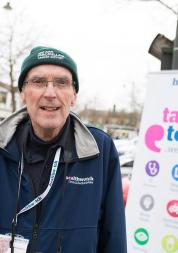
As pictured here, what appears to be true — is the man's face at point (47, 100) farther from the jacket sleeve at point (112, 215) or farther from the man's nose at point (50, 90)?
the jacket sleeve at point (112, 215)

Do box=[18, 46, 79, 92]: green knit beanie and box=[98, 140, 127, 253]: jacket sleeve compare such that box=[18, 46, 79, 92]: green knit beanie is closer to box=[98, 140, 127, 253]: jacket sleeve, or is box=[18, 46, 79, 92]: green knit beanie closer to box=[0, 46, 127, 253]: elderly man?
box=[0, 46, 127, 253]: elderly man

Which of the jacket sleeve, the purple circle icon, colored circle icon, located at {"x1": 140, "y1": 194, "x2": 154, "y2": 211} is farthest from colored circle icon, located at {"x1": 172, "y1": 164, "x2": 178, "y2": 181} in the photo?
the jacket sleeve

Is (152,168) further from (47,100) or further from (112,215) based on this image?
(47,100)

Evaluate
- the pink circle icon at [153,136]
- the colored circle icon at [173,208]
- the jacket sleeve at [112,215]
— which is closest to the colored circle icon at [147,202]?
the colored circle icon at [173,208]

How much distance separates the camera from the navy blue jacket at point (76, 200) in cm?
204

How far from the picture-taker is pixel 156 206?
428cm


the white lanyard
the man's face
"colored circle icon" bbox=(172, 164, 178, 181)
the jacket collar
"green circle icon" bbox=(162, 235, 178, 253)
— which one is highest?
the man's face

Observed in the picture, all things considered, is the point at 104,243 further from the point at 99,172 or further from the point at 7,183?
the point at 7,183

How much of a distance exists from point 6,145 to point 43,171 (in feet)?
0.75

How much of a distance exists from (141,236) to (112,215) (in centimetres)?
225

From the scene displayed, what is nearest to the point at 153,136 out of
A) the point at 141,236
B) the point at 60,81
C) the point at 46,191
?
the point at 141,236

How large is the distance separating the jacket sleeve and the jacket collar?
153mm

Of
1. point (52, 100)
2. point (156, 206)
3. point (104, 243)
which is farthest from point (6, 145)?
point (156, 206)

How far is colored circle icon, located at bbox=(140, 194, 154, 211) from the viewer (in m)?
4.32
